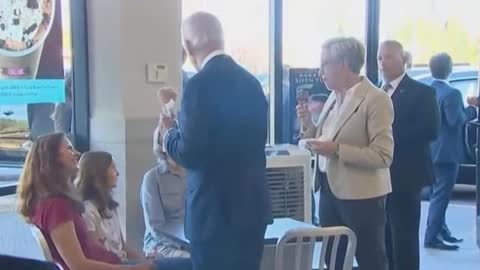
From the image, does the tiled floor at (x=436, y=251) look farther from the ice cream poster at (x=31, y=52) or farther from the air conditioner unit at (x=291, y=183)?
the air conditioner unit at (x=291, y=183)

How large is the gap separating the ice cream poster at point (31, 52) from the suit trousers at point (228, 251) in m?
1.46

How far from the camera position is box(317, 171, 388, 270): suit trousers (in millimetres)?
3061

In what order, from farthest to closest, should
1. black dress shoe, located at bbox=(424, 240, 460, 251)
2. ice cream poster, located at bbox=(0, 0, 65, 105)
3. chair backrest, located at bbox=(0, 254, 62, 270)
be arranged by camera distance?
black dress shoe, located at bbox=(424, 240, 460, 251)
ice cream poster, located at bbox=(0, 0, 65, 105)
chair backrest, located at bbox=(0, 254, 62, 270)

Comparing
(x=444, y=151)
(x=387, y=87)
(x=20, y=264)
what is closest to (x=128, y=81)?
(x=387, y=87)

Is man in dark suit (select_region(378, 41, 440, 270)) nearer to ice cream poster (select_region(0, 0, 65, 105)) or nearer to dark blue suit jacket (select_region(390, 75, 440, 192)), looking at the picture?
dark blue suit jacket (select_region(390, 75, 440, 192))

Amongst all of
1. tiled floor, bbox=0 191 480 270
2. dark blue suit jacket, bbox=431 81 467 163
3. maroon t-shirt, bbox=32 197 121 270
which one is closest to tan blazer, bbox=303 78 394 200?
maroon t-shirt, bbox=32 197 121 270

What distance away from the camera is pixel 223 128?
2.51 metres

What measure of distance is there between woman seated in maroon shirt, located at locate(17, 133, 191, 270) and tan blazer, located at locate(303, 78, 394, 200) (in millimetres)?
855

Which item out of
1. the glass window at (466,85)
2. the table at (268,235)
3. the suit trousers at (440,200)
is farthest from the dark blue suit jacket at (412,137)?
the glass window at (466,85)

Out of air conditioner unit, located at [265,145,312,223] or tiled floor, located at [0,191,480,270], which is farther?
air conditioner unit, located at [265,145,312,223]

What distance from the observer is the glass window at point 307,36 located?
18.0 ft

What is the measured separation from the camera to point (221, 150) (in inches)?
98.8

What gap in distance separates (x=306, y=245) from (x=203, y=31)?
0.87 m

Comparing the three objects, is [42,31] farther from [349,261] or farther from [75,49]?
[349,261]
